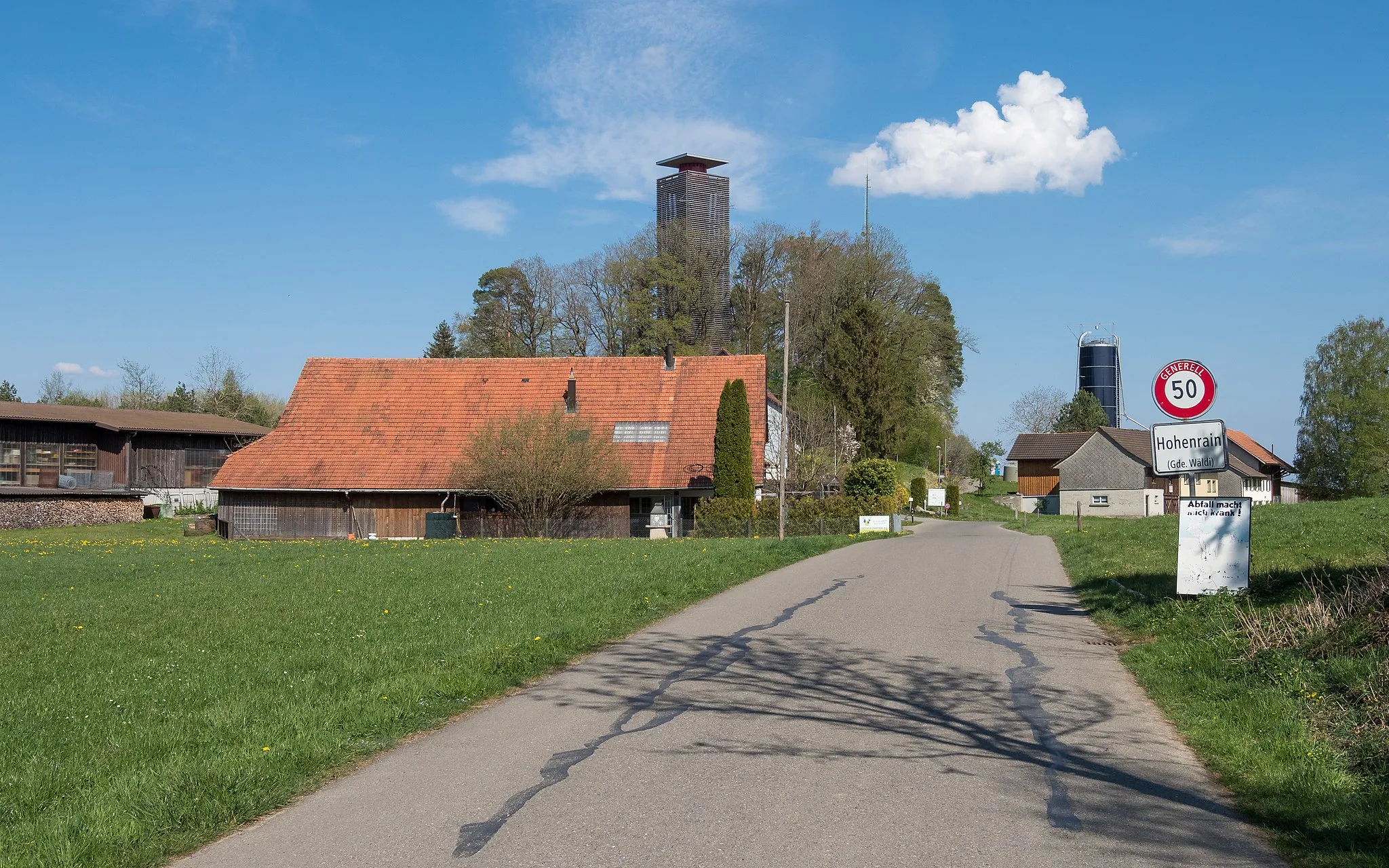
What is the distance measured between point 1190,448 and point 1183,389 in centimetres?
73

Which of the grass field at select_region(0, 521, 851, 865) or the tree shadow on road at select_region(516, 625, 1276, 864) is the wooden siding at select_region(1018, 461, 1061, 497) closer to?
the grass field at select_region(0, 521, 851, 865)

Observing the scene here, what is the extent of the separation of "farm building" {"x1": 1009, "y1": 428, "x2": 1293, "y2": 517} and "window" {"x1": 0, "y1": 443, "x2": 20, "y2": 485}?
62.9 meters

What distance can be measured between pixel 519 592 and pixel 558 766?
9862mm

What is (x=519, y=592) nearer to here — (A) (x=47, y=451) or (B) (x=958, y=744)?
(B) (x=958, y=744)

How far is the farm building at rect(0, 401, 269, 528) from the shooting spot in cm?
5528

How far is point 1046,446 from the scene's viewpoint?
8938cm

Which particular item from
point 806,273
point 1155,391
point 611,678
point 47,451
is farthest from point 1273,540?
→ point 47,451

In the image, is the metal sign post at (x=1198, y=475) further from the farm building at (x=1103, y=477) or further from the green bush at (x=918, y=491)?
the farm building at (x=1103, y=477)

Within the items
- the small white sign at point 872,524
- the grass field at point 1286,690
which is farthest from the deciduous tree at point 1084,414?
the grass field at point 1286,690

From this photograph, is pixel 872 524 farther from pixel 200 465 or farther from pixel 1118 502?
pixel 1118 502

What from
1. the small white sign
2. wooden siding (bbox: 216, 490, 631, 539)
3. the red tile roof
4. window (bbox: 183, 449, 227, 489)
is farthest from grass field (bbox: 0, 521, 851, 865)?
window (bbox: 183, 449, 227, 489)

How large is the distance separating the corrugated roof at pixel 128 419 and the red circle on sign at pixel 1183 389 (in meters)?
59.1

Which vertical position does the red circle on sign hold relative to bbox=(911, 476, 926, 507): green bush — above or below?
above

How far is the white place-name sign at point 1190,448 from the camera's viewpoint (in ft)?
40.0
